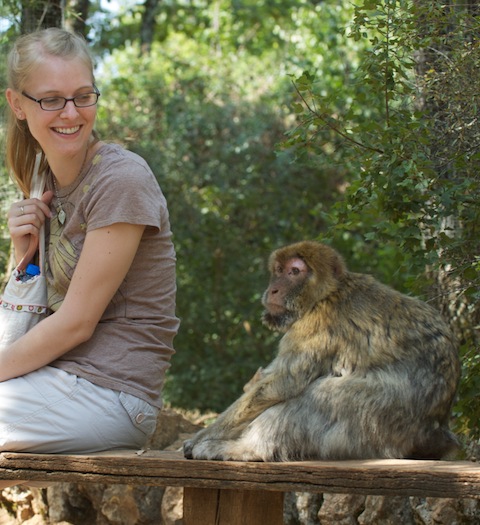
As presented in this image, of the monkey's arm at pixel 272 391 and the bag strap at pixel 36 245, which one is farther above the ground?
the bag strap at pixel 36 245

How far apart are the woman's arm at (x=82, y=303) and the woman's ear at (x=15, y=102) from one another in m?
0.69

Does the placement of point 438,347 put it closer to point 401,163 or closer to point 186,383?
point 401,163

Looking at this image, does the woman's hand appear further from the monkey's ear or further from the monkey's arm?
the monkey's ear

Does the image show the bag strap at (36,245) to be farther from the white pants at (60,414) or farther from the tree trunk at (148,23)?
the tree trunk at (148,23)

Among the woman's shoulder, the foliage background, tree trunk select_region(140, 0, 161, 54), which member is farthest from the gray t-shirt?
tree trunk select_region(140, 0, 161, 54)

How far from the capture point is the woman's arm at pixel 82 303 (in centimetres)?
327

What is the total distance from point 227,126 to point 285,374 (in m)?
6.72

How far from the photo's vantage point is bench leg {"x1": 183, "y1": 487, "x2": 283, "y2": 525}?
10.9 feet

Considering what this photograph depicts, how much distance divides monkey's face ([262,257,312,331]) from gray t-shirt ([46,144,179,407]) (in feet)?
1.62

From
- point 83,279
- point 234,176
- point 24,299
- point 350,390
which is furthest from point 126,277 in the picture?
point 234,176

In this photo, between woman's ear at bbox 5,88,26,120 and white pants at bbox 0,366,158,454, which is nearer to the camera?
white pants at bbox 0,366,158,454

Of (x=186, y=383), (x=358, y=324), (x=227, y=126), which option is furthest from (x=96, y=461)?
(x=227, y=126)

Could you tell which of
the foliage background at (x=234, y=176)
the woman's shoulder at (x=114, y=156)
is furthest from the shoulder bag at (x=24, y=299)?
the foliage background at (x=234, y=176)

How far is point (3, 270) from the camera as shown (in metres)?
6.23
